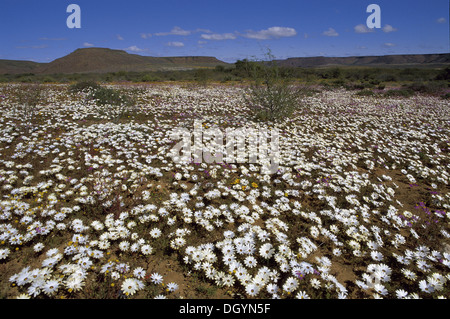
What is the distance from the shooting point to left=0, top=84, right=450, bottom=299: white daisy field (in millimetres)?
3047

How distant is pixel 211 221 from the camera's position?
4.22m

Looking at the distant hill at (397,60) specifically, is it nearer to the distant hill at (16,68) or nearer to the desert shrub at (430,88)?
the desert shrub at (430,88)

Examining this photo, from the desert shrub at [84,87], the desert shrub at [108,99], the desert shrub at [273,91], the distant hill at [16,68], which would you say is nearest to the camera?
the desert shrub at [273,91]

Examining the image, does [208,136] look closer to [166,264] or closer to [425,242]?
[166,264]

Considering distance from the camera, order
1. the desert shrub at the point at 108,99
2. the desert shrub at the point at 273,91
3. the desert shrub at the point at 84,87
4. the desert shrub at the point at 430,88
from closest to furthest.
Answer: the desert shrub at the point at 273,91 → the desert shrub at the point at 108,99 → the desert shrub at the point at 84,87 → the desert shrub at the point at 430,88

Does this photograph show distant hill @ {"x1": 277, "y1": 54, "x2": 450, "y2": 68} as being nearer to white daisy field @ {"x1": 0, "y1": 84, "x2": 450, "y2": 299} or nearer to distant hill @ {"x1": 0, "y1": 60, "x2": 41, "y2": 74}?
white daisy field @ {"x1": 0, "y1": 84, "x2": 450, "y2": 299}

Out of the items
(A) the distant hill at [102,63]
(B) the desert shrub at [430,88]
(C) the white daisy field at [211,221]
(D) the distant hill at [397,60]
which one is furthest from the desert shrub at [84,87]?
(D) the distant hill at [397,60]

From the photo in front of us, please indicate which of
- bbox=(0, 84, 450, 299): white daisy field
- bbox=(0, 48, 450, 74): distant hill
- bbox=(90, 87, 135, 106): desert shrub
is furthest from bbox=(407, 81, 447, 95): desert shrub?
bbox=(0, 48, 450, 74): distant hill

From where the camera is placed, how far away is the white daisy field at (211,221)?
3.05 m

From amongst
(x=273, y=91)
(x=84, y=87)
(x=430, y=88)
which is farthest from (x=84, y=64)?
→ (x=430, y=88)

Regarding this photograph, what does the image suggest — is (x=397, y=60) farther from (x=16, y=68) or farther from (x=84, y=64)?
(x=16, y=68)

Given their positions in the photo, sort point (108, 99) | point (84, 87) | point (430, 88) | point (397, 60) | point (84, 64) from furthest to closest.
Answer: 1. point (397, 60)
2. point (84, 64)
3. point (430, 88)
4. point (84, 87)
5. point (108, 99)
